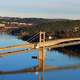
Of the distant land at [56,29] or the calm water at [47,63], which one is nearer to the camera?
the calm water at [47,63]

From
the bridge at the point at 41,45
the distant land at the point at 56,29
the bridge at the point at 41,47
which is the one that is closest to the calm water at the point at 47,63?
the bridge at the point at 41,47

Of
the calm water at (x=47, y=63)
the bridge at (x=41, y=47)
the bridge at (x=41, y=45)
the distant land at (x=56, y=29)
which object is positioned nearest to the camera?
the calm water at (x=47, y=63)

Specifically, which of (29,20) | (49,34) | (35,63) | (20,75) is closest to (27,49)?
(35,63)

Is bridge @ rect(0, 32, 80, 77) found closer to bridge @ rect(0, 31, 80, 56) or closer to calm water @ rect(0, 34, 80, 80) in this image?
bridge @ rect(0, 31, 80, 56)

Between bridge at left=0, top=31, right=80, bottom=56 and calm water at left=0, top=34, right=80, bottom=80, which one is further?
bridge at left=0, top=31, right=80, bottom=56

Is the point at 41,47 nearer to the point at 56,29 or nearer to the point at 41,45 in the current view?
the point at 41,45

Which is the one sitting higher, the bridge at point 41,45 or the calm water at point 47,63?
the bridge at point 41,45

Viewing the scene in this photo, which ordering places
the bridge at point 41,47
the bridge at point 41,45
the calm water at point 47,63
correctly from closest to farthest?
the calm water at point 47,63, the bridge at point 41,47, the bridge at point 41,45

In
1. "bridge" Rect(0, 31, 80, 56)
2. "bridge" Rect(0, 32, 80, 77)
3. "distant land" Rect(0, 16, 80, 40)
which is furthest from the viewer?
"distant land" Rect(0, 16, 80, 40)

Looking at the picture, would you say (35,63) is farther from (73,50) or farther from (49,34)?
(49,34)

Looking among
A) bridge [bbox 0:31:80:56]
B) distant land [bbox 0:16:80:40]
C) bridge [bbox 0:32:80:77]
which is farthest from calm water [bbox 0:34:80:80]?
distant land [bbox 0:16:80:40]

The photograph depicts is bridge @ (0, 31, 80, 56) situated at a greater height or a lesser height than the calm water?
greater

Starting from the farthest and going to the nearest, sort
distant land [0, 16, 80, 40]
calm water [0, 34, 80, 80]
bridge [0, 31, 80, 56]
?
distant land [0, 16, 80, 40] < bridge [0, 31, 80, 56] < calm water [0, 34, 80, 80]

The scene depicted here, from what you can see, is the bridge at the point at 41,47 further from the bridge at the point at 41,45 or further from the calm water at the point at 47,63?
the calm water at the point at 47,63
